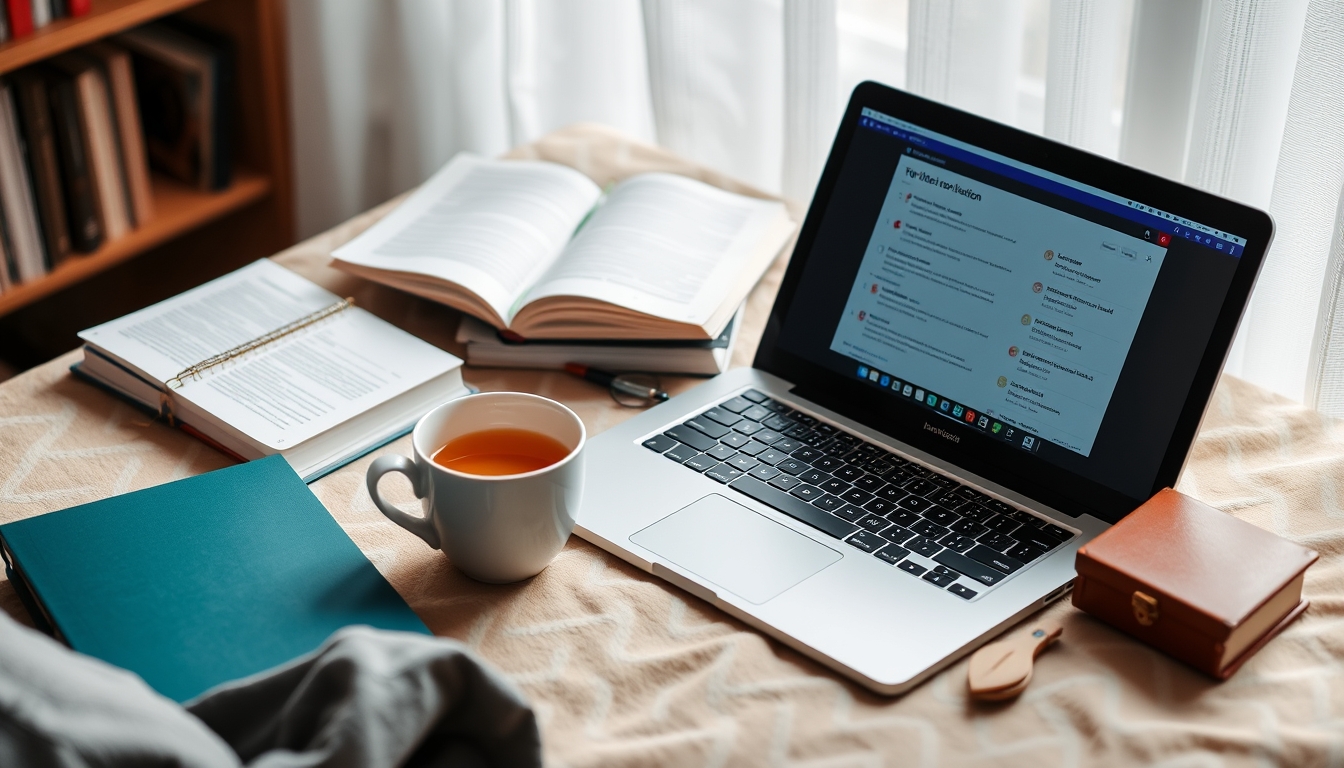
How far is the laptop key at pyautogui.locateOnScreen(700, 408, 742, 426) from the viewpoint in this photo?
957 millimetres

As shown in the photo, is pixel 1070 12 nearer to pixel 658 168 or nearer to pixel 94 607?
pixel 658 168

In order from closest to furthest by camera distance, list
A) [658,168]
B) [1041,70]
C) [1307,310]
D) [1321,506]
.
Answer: [1321,506] < [1307,310] < [658,168] < [1041,70]

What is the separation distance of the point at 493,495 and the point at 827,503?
25 cm

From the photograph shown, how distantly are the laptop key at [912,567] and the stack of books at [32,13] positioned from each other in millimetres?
1213

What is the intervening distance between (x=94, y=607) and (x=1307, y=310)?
1.04 metres

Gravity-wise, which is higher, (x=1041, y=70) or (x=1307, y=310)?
(x=1041, y=70)

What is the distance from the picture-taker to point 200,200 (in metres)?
1.78

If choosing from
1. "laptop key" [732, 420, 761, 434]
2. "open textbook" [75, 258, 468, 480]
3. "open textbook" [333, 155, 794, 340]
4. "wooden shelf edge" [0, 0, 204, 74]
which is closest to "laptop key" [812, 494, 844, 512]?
"laptop key" [732, 420, 761, 434]

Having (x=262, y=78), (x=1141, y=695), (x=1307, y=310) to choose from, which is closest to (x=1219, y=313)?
(x=1141, y=695)

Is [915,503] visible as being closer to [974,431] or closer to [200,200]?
[974,431]

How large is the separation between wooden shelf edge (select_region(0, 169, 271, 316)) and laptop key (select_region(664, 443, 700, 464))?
3.48ft

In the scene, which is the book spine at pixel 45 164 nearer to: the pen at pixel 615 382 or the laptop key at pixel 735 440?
the pen at pixel 615 382

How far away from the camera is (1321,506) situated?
2.86 ft

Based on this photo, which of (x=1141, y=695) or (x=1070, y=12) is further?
(x=1070, y=12)
